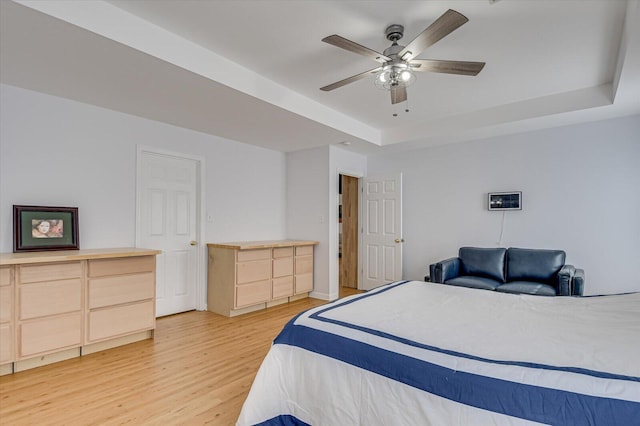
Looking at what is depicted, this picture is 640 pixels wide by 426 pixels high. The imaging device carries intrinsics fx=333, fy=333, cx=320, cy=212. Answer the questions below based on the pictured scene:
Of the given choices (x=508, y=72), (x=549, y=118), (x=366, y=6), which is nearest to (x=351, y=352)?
(x=366, y=6)

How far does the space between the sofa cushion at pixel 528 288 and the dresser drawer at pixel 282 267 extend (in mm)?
2674

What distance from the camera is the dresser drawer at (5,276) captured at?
2.50 metres

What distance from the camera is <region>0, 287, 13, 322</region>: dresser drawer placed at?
8.21 ft

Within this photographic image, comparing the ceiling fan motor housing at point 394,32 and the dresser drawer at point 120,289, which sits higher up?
the ceiling fan motor housing at point 394,32

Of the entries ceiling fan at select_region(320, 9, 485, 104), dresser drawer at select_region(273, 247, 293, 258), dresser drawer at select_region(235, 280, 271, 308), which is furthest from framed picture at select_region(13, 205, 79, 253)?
ceiling fan at select_region(320, 9, 485, 104)

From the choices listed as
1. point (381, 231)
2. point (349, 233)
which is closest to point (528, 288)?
point (381, 231)

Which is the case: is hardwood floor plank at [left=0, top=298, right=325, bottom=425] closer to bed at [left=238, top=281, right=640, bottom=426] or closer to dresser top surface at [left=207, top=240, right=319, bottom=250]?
bed at [left=238, top=281, right=640, bottom=426]

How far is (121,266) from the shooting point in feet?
10.3

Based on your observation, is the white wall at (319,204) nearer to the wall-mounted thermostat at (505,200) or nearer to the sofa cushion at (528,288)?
the wall-mounted thermostat at (505,200)

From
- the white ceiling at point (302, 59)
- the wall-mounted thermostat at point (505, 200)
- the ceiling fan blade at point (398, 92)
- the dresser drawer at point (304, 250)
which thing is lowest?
the dresser drawer at point (304, 250)

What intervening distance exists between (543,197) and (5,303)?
562 cm

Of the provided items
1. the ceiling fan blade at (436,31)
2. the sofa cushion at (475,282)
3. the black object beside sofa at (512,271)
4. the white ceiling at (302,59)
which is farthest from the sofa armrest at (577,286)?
the ceiling fan blade at (436,31)

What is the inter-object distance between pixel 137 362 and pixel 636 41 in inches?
175

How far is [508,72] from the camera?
310cm
